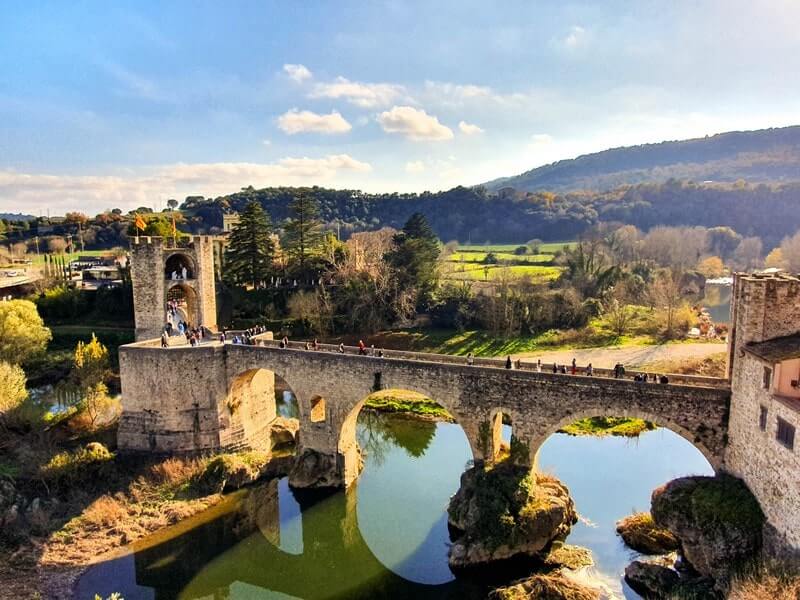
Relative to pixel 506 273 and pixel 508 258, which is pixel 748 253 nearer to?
pixel 508 258

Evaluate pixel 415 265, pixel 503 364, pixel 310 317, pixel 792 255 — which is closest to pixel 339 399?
pixel 503 364

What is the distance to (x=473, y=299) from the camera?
43.7 metres

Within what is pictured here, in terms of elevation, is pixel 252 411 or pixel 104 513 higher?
pixel 252 411

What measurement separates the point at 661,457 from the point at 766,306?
1261cm

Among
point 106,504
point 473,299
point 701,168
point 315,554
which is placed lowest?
point 315,554

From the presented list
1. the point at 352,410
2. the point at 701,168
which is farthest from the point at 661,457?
the point at 701,168

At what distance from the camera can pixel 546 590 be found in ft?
48.9

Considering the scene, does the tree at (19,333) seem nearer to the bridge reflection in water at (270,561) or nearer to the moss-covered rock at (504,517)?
the bridge reflection in water at (270,561)

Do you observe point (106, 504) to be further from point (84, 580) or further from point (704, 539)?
point (704, 539)

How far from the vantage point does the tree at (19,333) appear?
108 ft

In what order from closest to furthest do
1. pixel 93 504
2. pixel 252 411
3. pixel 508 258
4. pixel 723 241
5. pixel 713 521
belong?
pixel 713 521 < pixel 93 504 < pixel 252 411 < pixel 508 258 < pixel 723 241

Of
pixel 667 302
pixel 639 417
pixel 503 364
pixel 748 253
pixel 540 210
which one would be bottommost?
pixel 639 417

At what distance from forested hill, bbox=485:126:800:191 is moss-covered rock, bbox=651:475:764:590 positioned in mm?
122310

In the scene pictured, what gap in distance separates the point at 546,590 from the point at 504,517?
8.60 ft
